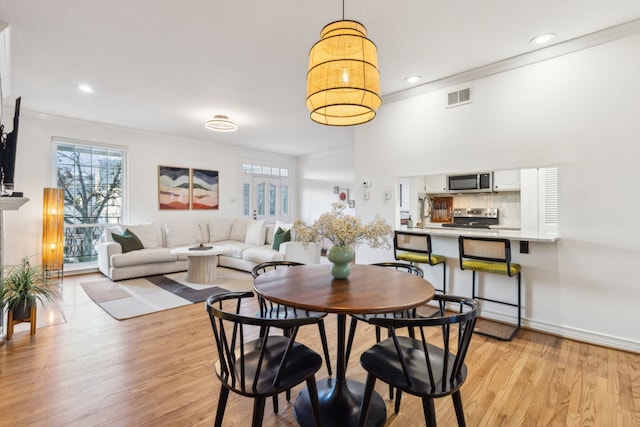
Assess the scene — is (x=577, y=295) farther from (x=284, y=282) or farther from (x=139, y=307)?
(x=139, y=307)

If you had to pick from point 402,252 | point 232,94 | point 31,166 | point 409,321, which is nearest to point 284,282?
point 409,321

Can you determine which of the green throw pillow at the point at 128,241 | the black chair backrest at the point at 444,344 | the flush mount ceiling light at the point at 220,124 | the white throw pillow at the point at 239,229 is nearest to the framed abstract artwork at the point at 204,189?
the white throw pillow at the point at 239,229

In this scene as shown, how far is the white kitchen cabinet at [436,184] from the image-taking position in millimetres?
4164

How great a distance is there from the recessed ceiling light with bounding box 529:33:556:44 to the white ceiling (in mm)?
62

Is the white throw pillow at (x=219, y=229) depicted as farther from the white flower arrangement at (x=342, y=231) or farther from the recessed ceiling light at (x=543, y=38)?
the recessed ceiling light at (x=543, y=38)

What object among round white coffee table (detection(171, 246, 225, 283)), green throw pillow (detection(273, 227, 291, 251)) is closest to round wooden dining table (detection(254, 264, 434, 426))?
round white coffee table (detection(171, 246, 225, 283))

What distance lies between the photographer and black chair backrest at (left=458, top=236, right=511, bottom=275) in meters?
2.80

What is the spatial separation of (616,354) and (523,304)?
73 centimetres

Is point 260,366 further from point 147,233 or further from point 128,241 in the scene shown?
point 147,233

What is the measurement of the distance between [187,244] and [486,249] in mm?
5354

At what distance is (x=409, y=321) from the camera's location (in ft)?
4.09

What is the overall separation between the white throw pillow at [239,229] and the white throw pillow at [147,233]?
5.06ft

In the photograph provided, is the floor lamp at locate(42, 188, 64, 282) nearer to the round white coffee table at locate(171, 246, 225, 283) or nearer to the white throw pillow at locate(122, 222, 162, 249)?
the white throw pillow at locate(122, 222, 162, 249)

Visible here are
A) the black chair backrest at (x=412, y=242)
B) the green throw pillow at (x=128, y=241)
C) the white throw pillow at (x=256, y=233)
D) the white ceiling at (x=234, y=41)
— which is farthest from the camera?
the white throw pillow at (x=256, y=233)
